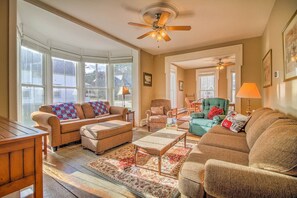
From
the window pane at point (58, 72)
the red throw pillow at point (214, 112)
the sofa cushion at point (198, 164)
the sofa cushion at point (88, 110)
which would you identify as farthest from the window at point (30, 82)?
the red throw pillow at point (214, 112)

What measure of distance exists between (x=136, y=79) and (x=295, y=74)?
375 cm

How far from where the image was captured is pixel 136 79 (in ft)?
15.8

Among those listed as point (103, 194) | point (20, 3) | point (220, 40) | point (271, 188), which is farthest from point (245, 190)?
point (220, 40)

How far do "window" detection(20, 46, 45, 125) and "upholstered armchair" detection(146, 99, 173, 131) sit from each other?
2.78 meters

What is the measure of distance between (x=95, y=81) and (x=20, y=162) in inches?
165

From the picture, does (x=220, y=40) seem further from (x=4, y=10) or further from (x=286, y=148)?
(x=4, y=10)

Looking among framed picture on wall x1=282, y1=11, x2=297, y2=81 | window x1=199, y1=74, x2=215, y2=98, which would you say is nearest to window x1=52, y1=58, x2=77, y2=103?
framed picture on wall x1=282, y1=11, x2=297, y2=81

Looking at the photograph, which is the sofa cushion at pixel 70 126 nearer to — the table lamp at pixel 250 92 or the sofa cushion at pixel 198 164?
the sofa cushion at pixel 198 164

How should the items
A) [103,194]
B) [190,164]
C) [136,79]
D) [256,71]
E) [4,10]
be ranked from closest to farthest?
[190,164], [103,194], [4,10], [256,71], [136,79]

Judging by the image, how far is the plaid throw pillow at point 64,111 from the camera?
11.0 ft

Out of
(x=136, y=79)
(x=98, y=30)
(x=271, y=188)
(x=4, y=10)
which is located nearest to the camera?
(x=271, y=188)

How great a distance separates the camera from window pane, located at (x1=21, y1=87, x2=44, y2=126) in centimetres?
331

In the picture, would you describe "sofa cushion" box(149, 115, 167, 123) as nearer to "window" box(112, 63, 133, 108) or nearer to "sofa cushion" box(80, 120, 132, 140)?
"sofa cushion" box(80, 120, 132, 140)

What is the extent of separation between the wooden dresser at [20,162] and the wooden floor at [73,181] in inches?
24.1
